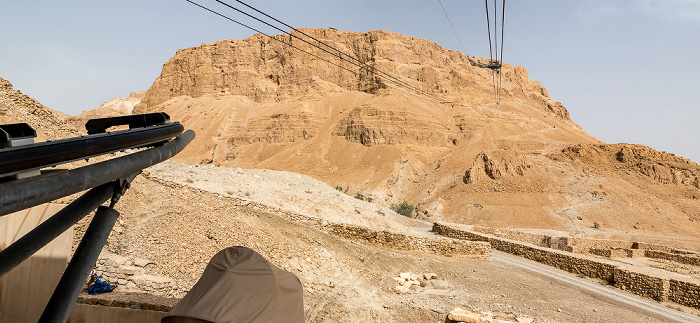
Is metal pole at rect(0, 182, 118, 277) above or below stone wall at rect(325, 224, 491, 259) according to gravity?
above

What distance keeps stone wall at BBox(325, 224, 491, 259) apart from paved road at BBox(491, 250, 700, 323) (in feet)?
6.39

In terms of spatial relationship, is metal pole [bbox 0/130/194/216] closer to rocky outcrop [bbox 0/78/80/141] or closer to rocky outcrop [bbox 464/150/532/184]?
rocky outcrop [bbox 0/78/80/141]

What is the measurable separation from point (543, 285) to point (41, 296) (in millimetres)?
18510

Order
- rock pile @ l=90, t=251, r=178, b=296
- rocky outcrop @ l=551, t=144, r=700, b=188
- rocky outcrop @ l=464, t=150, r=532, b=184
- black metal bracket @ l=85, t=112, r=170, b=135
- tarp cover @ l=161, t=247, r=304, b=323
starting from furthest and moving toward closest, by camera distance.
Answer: rocky outcrop @ l=551, t=144, r=700, b=188
rocky outcrop @ l=464, t=150, r=532, b=184
rock pile @ l=90, t=251, r=178, b=296
tarp cover @ l=161, t=247, r=304, b=323
black metal bracket @ l=85, t=112, r=170, b=135

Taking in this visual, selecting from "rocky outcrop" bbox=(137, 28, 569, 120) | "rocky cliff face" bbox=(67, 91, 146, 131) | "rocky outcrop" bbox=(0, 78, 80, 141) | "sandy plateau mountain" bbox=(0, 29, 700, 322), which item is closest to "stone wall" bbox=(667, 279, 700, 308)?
"sandy plateau mountain" bbox=(0, 29, 700, 322)

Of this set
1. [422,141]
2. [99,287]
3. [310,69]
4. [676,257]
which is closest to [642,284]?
[676,257]

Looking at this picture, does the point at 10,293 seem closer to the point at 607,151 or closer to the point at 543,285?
the point at 543,285

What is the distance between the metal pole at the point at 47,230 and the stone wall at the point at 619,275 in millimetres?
22233

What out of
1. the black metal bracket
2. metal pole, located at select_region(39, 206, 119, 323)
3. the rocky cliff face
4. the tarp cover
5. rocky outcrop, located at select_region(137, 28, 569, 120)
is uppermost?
rocky outcrop, located at select_region(137, 28, 569, 120)

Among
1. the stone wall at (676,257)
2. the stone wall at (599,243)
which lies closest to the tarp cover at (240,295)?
the stone wall at (599,243)

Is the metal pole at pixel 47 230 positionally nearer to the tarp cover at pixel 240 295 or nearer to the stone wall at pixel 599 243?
the tarp cover at pixel 240 295

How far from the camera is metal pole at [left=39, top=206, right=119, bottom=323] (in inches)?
129

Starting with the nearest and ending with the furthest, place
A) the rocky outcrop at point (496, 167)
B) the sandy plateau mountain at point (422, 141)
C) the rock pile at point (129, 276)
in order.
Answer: the rock pile at point (129, 276), the sandy plateau mountain at point (422, 141), the rocky outcrop at point (496, 167)

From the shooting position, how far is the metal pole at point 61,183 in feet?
7.08
